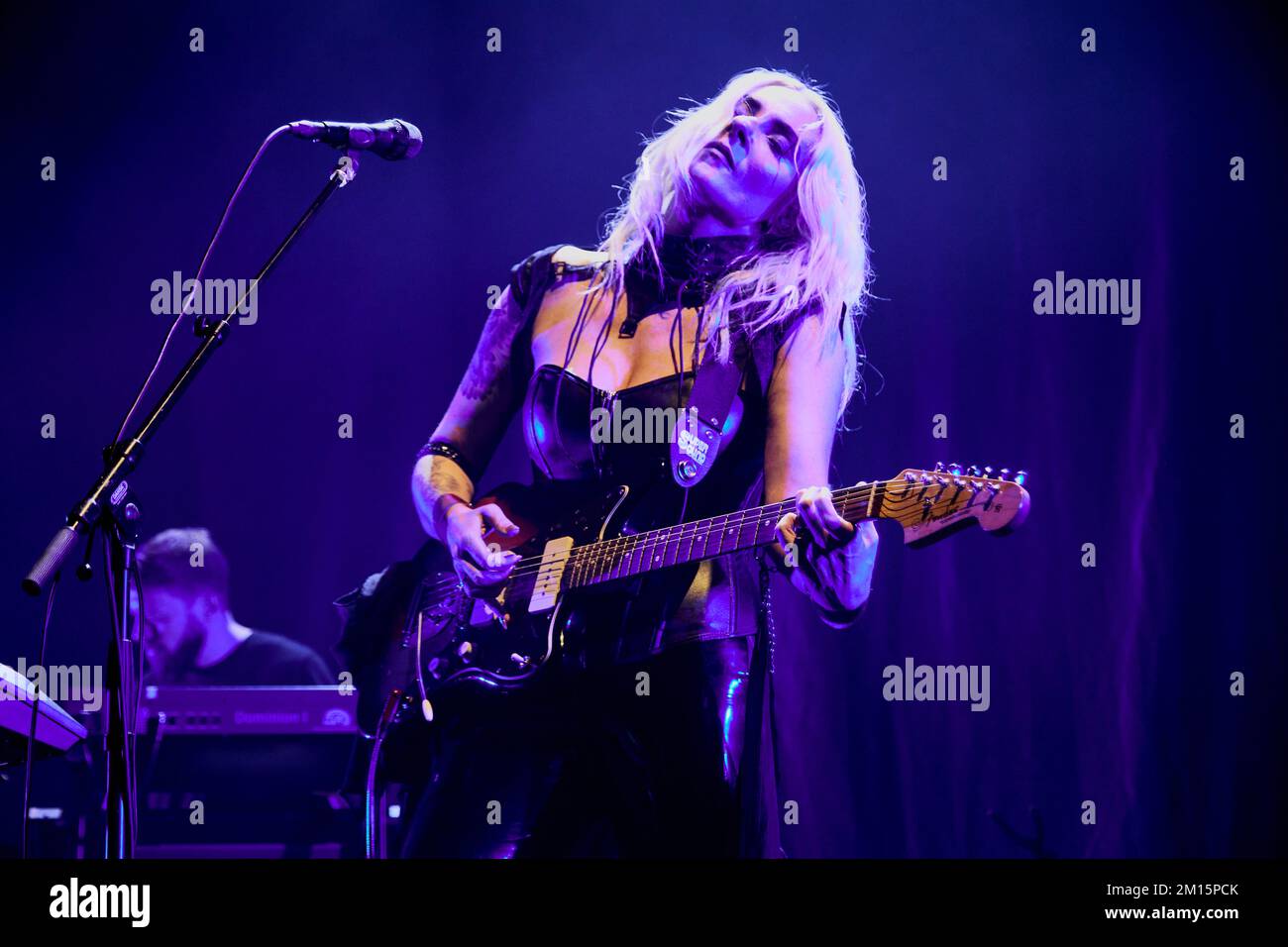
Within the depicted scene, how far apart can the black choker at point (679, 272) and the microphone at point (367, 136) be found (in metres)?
0.66

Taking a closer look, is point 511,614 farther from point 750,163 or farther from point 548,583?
point 750,163

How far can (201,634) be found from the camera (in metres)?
3.47

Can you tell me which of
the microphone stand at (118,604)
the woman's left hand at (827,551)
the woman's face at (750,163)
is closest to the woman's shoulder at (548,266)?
the woman's face at (750,163)

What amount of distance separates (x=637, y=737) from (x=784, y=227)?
1321mm

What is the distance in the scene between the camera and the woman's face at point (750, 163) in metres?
3.27

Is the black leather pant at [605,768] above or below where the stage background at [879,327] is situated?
below

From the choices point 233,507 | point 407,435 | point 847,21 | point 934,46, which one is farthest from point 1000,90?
point 233,507

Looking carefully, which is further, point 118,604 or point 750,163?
point 750,163

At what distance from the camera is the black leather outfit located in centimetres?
296

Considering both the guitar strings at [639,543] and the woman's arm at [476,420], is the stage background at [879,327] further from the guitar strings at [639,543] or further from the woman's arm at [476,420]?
the guitar strings at [639,543]

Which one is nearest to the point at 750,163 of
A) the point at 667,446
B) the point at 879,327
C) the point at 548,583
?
the point at 879,327

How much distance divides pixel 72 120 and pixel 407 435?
1.32 meters
